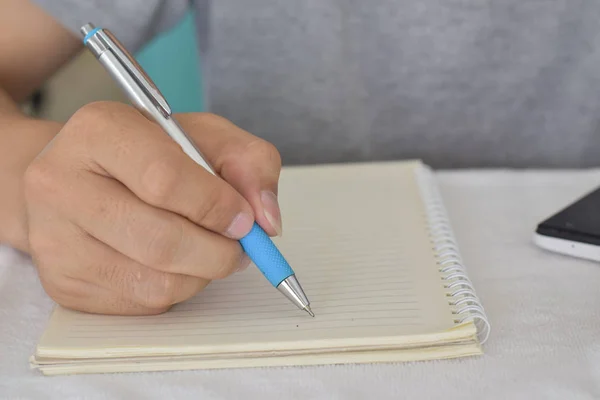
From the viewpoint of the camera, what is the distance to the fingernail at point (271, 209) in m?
0.41

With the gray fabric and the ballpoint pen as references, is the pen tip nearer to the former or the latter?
the ballpoint pen

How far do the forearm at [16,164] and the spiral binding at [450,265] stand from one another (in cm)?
30

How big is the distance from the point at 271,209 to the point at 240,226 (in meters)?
0.03

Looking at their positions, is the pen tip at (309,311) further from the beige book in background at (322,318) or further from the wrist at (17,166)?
the wrist at (17,166)

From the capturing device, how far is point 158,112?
0.42 meters

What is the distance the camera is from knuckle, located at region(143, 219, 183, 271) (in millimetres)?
385

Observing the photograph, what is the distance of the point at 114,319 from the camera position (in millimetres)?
420

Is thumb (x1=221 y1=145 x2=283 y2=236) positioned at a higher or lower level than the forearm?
lower

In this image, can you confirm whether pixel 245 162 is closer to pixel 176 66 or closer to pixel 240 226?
pixel 240 226

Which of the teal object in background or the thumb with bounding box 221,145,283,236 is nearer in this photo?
the thumb with bounding box 221,145,283,236

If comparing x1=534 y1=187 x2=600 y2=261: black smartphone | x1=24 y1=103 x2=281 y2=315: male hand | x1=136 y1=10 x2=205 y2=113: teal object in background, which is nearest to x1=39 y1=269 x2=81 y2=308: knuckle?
x1=24 y1=103 x2=281 y2=315: male hand

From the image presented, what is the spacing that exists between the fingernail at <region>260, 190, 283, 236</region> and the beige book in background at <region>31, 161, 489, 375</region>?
0.17 ft

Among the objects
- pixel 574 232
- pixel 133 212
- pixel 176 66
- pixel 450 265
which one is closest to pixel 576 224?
pixel 574 232

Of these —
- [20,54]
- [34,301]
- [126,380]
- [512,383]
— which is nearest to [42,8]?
→ [20,54]
